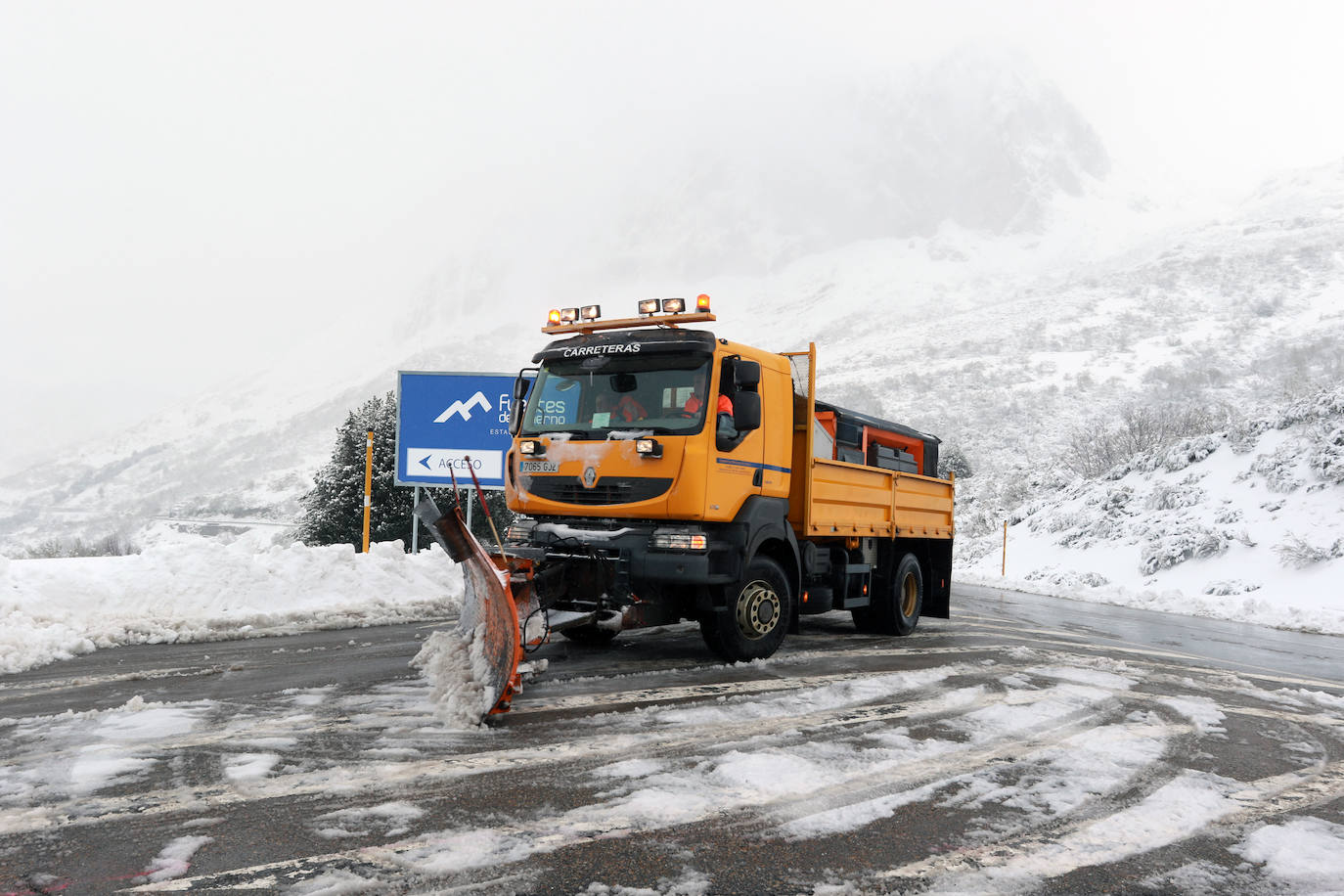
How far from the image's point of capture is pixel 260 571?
10.1 meters

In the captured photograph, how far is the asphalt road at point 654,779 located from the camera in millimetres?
3102

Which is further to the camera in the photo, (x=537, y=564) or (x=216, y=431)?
(x=216, y=431)

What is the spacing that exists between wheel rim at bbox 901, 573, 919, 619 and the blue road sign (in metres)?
7.33

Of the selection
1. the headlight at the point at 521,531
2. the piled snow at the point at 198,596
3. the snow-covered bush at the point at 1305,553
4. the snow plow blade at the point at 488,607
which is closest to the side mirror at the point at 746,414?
the headlight at the point at 521,531

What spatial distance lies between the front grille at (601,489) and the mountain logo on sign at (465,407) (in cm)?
785

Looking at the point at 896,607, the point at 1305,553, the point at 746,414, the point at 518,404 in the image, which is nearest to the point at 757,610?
the point at 746,414

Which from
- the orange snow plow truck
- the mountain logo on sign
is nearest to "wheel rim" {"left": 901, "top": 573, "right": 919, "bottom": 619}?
the orange snow plow truck

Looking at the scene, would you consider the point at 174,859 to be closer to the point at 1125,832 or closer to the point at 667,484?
the point at 1125,832

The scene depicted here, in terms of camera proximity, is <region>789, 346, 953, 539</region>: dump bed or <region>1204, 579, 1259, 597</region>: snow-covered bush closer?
<region>789, 346, 953, 539</region>: dump bed

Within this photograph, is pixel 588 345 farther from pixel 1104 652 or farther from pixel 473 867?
pixel 1104 652

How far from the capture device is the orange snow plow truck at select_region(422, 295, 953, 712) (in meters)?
6.62

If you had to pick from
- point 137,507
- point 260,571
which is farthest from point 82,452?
point 260,571

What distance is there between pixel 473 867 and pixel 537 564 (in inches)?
150

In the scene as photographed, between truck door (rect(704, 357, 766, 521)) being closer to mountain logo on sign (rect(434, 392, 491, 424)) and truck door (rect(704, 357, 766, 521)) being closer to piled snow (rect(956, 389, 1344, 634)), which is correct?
mountain logo on sign (rect(434, 392, 491, 424))
